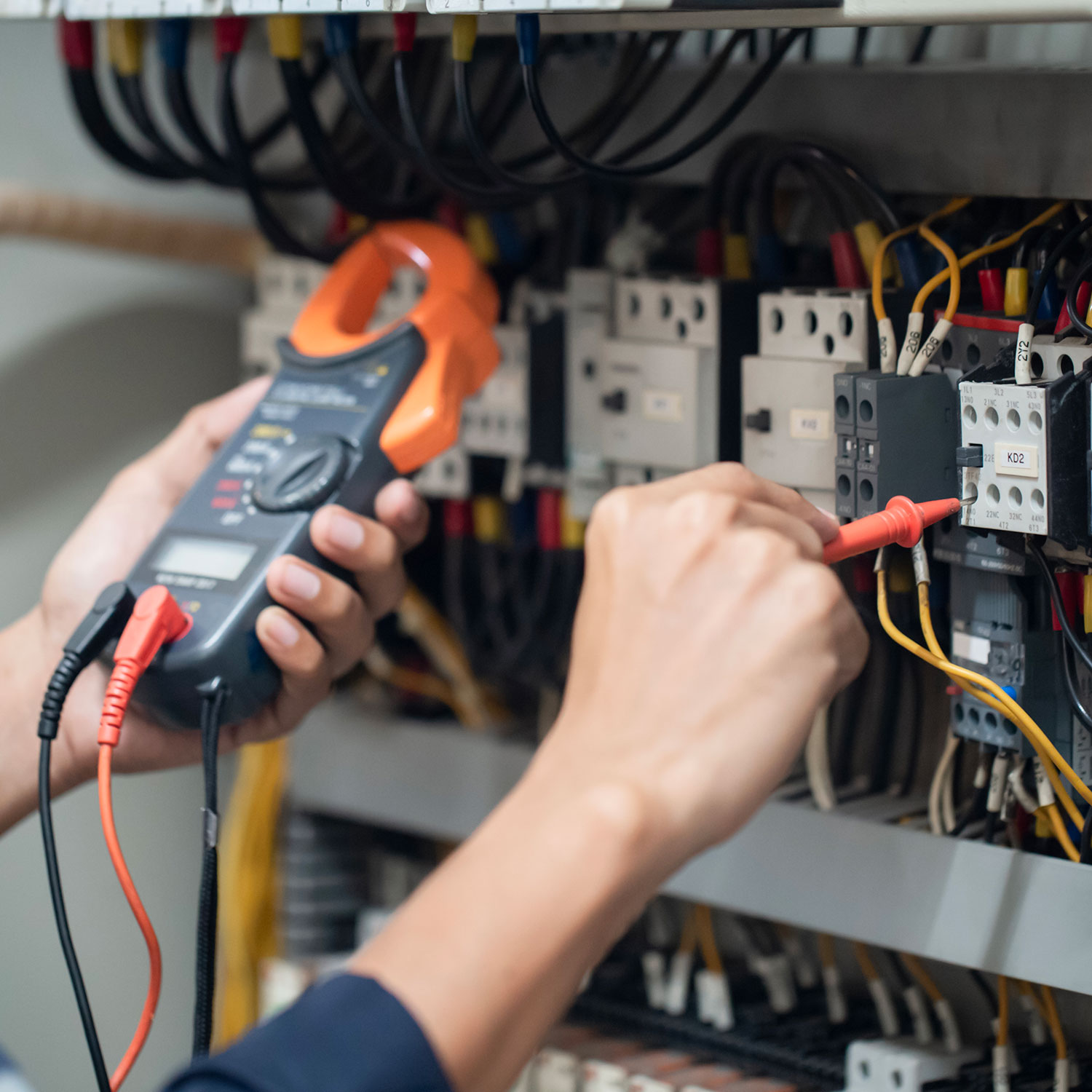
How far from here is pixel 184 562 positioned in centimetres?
87

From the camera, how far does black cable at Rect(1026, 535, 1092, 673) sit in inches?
29.2

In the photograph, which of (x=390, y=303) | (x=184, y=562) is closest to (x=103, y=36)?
(x=390, y=303)

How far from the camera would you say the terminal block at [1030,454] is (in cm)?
71

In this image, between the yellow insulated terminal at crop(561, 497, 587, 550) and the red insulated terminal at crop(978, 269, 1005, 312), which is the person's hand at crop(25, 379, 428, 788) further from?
the red insulated terminal at crop(978, 269, 1005, 312)

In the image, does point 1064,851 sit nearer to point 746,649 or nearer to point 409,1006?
point 746,649

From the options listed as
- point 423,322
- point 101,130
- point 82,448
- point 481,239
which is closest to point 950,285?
point 423,322

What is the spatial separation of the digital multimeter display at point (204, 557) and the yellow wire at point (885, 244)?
0.43 m

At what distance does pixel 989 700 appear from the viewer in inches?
30.2

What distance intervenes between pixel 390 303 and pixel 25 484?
Result: 1.28 ft

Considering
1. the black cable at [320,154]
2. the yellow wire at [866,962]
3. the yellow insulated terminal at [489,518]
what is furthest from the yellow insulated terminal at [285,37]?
the yellow wire at [866,962]

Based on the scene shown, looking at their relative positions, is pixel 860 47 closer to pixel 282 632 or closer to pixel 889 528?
pixel 889 528

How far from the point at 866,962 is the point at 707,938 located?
145mm

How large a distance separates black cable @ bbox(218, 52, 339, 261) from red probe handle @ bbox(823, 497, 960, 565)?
0.59 m

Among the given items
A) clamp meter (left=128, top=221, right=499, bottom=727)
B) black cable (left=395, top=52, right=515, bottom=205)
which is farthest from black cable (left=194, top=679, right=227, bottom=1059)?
black cable (left=395, top=52, right=515, bottom=205)
